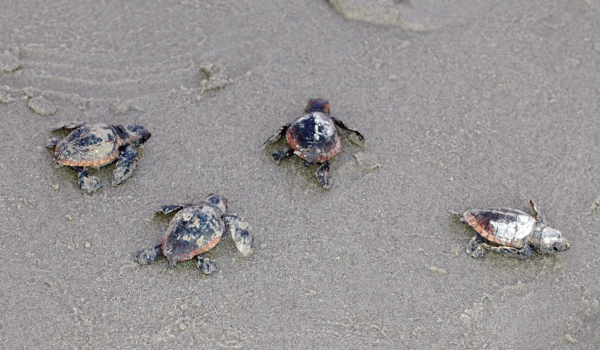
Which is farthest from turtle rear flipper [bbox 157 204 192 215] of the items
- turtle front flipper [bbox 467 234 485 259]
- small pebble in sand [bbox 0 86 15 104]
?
turtle front flipper [bbox 467 234 485 259]

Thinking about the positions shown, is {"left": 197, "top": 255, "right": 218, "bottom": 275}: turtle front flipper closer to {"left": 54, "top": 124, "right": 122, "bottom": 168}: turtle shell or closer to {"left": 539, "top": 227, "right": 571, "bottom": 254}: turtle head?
{"left": 54, "top": 124, "right": 122, "bottom": 168}: turtle shell

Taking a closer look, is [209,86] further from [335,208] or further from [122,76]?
[335,208]

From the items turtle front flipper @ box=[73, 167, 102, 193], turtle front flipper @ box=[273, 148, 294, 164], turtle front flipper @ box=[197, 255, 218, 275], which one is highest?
turtle front flipper @ box=[273, 148, 294, 164]

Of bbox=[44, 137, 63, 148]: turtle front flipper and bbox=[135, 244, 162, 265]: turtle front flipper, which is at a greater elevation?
bbox=[44, 137, 63, 148]: turtle front flipper

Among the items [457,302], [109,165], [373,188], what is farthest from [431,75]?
[109,165]

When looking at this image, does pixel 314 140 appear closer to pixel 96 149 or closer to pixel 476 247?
pixel 476 247

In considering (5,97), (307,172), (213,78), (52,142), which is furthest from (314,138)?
(5,97)

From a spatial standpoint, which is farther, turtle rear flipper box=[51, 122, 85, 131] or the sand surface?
turtle rear flipper box=[51, 122, 85, 131]
